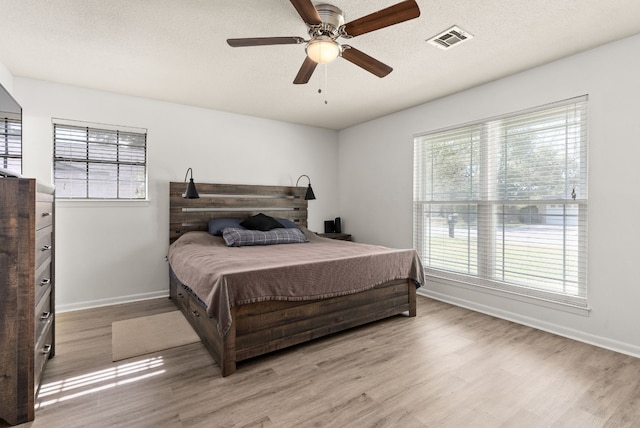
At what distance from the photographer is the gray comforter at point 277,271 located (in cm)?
216

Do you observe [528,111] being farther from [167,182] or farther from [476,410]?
[167,182]

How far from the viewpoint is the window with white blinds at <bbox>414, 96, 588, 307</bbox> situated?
9.17ft

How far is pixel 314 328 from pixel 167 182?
8.92 ft

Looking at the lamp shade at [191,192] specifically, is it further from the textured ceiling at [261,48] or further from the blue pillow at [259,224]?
the textured ceiling at [261,48]

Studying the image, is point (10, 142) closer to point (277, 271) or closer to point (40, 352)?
point (40, 352)

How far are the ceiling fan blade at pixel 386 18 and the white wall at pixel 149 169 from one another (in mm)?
2885

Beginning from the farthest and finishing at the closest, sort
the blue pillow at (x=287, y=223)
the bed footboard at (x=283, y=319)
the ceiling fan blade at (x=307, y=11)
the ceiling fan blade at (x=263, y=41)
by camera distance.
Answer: the blue pillow at (x=287, y=223) < the bed footboard at (x=283, y=319) < the ceiling fan blade at (x=263, y=41) < the ceiling fan blade at (x=307, y=11)

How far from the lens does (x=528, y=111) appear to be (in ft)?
9.98

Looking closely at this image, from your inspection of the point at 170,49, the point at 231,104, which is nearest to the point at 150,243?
the point at 231,104

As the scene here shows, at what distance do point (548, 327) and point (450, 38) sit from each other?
8.71ft

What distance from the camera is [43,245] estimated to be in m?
2.04

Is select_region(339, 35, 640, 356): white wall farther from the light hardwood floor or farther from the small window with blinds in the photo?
the small window with blinds

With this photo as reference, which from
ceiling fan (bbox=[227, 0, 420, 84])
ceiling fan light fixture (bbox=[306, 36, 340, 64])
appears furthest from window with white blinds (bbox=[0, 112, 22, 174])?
ceiling fan light fixture (bbox=[306, 36, 340, 64])

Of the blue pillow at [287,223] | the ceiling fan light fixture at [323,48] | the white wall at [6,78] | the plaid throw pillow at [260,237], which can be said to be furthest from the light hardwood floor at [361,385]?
the white wall at [6,78]
